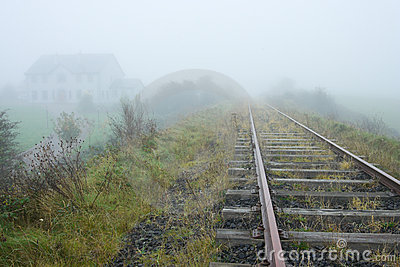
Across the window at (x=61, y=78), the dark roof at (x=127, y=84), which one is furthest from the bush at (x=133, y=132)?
the window at (x=61, y=78)

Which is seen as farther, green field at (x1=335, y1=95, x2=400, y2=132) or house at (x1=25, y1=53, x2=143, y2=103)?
house at (x1=25, y1=53, x2=143, y2=103)

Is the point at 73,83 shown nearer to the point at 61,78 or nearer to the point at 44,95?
the point at 61,78

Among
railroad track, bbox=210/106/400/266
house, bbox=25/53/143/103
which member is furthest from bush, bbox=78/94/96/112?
railroad track, bbox=210/106/400/266

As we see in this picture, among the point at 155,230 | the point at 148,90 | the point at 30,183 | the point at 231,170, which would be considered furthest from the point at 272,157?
the point at 148,90

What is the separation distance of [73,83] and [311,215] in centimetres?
5940

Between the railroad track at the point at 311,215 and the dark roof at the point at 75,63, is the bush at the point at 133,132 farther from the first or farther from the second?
the dark roof at the point at 75,63

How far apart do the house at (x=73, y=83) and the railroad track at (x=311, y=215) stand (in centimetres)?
5265

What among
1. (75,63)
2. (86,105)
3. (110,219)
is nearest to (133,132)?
(110,219)

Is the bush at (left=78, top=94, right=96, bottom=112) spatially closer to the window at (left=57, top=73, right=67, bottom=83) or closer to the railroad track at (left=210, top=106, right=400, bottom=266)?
the window at (left=57, top=73, right=67, bottom=83)

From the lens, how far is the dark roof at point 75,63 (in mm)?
56369

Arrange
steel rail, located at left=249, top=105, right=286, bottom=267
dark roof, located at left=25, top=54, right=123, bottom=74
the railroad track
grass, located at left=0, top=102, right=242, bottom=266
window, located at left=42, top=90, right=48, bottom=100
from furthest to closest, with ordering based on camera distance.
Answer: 1. dark roof, located at left=25, top=54, right=123, bottom=74
2. window, located at left=42, top=90, right=48, bottom=100
3. grass, located at left=0, top=102, right=242, bottom=266
4. the railroad track
5. steel rail, located at left=249, top=105, right=286, bottom=267

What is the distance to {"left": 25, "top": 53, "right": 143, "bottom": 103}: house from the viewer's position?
54.3 meters

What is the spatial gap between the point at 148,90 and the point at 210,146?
102 feet

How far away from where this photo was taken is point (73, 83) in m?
55.1
